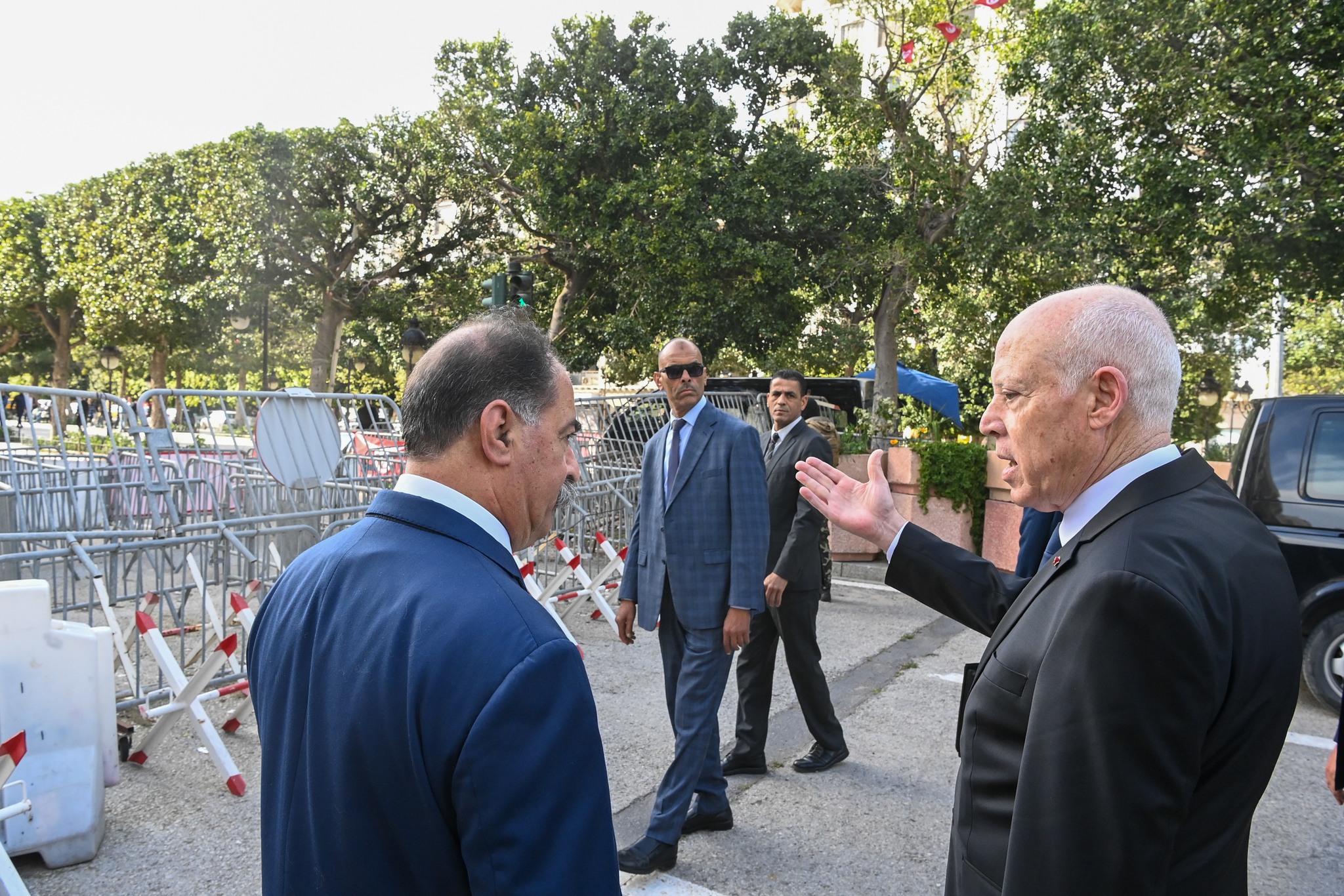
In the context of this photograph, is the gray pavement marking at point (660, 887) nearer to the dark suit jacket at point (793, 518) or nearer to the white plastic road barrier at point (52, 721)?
the dark suit jacket at point (793, 518)

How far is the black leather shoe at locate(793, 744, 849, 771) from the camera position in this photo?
4.79 metres

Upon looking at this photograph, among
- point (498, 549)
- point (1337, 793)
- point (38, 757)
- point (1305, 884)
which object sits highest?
point (498, 549)

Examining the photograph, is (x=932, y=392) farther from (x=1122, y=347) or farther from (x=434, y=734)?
(x=434, y=734)

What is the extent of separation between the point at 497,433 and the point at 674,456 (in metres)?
2.90

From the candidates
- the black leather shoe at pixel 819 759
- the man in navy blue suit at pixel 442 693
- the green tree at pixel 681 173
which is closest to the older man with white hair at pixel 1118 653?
the man in navy blue suit at pixel 442 693

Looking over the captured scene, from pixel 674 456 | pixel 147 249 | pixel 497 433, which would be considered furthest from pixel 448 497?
pixel 147 249

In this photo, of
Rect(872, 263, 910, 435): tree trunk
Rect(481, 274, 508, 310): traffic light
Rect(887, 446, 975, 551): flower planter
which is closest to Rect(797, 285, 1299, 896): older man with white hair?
Rect(887, 446, 975, 551): flower planter

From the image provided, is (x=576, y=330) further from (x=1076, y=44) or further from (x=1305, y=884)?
(x=1305, y=884)

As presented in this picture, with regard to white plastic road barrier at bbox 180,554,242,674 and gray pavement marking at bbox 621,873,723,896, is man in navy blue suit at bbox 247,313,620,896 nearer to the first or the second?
gray pavement marking at bbox 621,873,723,896

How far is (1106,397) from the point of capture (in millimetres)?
1738

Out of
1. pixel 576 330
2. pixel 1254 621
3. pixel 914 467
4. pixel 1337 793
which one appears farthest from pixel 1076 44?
pixel 1254 621

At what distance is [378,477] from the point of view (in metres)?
6.81

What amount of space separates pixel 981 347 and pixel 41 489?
27.5m

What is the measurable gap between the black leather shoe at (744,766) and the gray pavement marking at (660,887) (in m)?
1.07
